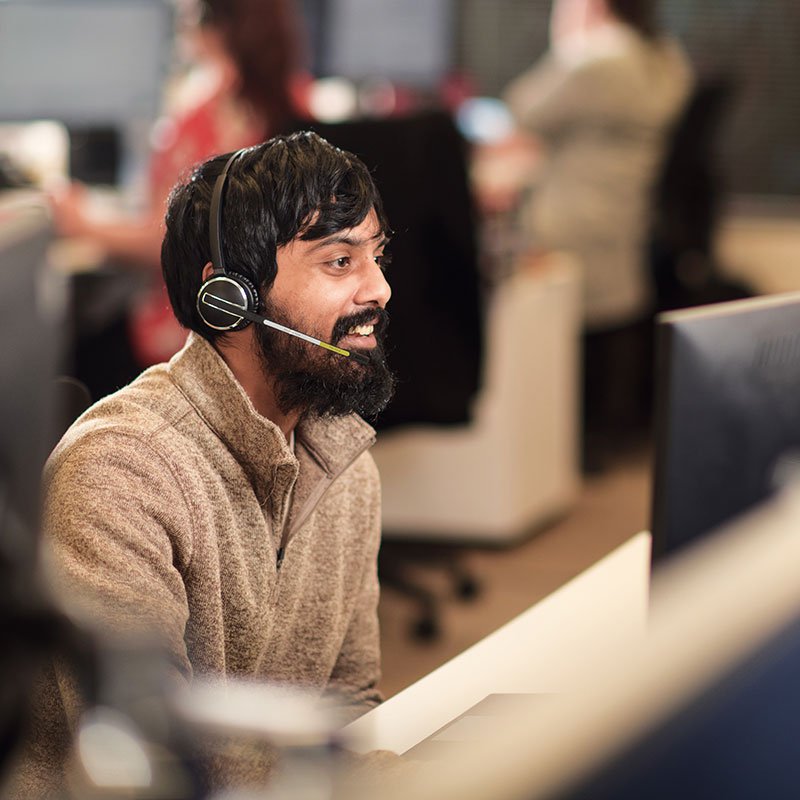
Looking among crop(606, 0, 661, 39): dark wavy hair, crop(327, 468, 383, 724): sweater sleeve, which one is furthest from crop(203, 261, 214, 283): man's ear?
crop(606, 0, 661, 39): dark wavy hair

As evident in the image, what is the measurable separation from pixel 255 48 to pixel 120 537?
1614 millimetres

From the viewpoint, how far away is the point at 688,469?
1.05m

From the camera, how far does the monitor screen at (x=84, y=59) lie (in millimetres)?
3291

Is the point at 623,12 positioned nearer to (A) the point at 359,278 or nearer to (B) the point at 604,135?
(B) the point at 604,135

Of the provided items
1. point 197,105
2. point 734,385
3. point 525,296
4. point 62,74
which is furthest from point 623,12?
point 734,385

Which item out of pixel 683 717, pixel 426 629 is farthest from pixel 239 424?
pixel 426 629

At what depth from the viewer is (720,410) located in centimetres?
106

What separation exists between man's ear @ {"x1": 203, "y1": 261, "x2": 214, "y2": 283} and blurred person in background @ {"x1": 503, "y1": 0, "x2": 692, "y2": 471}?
110 inches

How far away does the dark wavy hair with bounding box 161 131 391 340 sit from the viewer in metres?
0.95

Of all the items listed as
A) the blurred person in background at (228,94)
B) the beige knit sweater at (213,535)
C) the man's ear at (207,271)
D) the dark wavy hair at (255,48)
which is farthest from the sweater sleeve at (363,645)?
the dark wavy hair at (255,48)

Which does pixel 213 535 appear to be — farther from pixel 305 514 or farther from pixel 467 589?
pixel 467 589

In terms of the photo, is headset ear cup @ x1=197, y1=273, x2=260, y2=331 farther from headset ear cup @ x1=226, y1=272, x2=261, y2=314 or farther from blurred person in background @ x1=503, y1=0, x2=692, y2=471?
blurred person in background @ x1=503, y1=0, x2=692, y2=471

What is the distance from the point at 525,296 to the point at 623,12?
99cm

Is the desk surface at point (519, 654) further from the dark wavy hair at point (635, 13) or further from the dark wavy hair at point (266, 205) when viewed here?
the dark wavy hair at point (635, 13)
